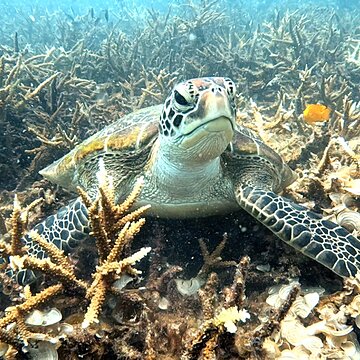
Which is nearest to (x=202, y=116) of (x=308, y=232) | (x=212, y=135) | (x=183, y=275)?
(x=212, y=135)

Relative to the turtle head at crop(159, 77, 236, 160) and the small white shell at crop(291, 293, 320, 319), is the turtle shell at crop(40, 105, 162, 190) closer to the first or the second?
the turtle head at crop(159, 77, 236, 160)

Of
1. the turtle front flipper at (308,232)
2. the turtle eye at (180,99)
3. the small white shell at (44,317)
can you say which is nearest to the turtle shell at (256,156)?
the turtle front flipper at (308,232)

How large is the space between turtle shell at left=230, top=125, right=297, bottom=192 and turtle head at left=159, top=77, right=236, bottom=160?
64 cm

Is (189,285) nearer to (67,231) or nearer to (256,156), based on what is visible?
(67,231)

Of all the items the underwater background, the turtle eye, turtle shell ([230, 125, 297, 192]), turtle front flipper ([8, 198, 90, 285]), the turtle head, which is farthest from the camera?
turtle shell ([230, 125, 297, 192])

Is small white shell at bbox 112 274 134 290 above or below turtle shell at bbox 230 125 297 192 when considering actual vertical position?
above

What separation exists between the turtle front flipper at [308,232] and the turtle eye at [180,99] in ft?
2.84

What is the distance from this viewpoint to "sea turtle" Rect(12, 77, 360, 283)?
2.18 metres

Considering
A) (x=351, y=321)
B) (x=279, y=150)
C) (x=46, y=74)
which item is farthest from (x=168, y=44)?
(x=351, y=321)

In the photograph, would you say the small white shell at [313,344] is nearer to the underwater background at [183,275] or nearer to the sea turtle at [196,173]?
the underwater background at [183,275]

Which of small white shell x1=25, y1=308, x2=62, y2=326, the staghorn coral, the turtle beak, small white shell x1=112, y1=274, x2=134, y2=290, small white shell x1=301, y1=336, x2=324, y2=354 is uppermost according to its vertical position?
the turtle beak

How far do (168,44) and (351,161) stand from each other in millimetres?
7535

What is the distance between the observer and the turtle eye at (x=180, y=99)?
2.22m

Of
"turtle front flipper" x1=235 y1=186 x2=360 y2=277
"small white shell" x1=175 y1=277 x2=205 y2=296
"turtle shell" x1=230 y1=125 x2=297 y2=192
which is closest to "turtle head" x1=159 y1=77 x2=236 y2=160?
"turtle front flipper" x1=235 y1=186 x2=360 y2=277
